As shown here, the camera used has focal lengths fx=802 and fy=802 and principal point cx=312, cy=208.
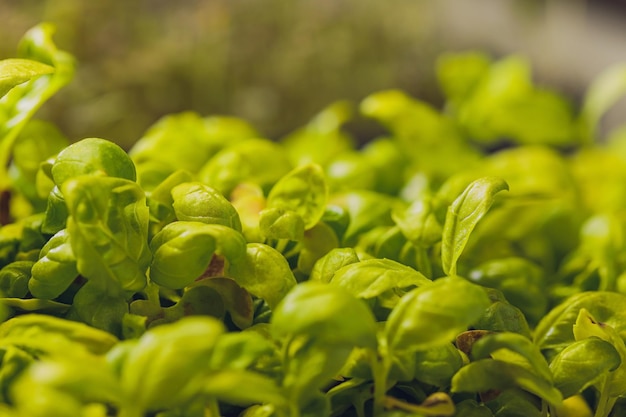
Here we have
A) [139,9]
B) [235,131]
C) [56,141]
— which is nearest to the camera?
[56,141]

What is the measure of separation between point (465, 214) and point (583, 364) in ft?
0.25

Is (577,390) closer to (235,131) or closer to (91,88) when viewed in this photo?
(235,131)

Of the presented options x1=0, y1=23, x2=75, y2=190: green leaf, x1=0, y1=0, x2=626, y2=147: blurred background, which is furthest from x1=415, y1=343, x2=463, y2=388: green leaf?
x1=0, y1=0, x2=626, y2=147: blurred background

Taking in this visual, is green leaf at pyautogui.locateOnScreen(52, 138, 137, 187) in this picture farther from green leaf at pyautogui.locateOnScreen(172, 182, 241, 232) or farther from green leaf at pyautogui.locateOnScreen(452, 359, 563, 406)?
green leaf at pyautogui.locateOnScreen(452, 359, 563, 406)

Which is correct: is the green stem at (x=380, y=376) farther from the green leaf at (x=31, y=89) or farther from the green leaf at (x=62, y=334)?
the green leaf at (x=31, y=89)

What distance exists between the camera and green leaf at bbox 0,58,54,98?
332 millimetres

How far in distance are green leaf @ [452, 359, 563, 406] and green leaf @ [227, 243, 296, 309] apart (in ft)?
0.26

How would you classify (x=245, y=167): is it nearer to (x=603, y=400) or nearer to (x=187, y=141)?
(x=187, y=141)

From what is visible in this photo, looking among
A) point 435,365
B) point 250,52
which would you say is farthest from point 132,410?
point 250,52

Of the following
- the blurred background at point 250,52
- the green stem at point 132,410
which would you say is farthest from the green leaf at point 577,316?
the blurred background at point 250,52

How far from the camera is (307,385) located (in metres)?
0.27

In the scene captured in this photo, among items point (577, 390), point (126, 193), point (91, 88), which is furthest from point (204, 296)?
point (91, 88)

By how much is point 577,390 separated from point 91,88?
0.77 meters

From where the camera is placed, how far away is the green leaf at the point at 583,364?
1.06 feet
